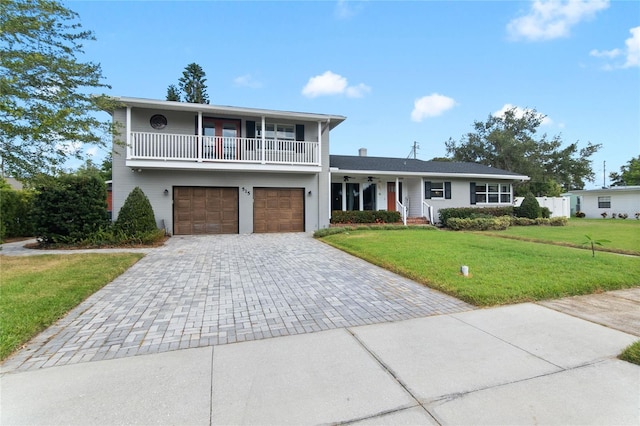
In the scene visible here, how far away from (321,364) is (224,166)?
38.1 feet

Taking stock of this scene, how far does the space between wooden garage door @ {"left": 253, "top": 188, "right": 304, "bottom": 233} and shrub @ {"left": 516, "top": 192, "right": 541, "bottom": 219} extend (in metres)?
13.5

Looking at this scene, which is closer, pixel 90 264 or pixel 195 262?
pixel 90 264

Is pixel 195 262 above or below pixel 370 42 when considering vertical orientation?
below

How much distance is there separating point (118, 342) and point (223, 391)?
169 cm

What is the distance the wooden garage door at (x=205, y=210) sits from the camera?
537 inches

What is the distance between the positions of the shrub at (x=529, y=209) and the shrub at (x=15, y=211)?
24701 mm

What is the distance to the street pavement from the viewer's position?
2146 mm

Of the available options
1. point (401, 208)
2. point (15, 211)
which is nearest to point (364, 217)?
point (401, 208)

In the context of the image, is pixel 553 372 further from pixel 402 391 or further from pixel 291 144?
pixel 291 144

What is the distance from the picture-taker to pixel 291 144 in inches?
568

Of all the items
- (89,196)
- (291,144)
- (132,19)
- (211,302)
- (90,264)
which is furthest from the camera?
(291,144)

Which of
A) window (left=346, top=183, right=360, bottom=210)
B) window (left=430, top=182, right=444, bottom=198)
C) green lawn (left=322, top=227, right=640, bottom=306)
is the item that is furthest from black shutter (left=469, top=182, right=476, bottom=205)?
green lawn (left=322, top=227, right=640, bottom=306)

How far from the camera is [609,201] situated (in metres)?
27.1

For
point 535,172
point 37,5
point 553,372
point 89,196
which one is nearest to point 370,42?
point 37,5
